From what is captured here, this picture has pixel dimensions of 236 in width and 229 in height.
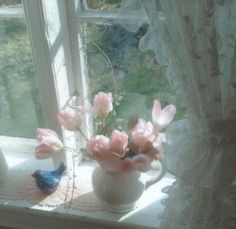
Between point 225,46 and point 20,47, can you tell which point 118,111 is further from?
point 225,46

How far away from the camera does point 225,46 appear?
81 centimetres

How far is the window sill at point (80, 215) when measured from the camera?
1.21 meters

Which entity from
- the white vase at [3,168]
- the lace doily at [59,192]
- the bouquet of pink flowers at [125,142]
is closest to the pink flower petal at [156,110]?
the bouquet of pink flowers at [125,142]

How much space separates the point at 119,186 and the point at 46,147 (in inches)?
8.8

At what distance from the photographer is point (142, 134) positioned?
3.48 feet

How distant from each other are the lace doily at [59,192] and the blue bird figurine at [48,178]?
4cm

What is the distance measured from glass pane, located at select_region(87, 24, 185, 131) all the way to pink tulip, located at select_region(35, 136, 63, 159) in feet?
0.74

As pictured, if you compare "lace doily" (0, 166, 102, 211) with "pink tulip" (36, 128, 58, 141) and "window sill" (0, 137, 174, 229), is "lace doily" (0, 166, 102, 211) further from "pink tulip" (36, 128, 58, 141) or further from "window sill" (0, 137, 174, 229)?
"pink tulip" (36, 128, 58, 141)

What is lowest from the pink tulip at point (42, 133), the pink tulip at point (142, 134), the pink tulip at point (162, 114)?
the pink tulip at point (42, 133)

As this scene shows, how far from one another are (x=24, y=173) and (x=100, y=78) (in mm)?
430

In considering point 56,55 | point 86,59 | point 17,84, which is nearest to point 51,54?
point 56,55

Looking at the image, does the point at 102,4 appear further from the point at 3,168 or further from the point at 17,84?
the point at 3,168

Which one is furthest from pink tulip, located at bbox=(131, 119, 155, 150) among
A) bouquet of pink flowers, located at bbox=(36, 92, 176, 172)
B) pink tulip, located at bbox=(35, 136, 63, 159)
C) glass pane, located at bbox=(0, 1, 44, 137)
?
glass pane, located at bbox=(0, 1, 44, 137)

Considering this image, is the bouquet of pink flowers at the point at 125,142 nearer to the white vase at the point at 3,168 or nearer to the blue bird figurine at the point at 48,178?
the blue bird figurine at the point at 48,178
